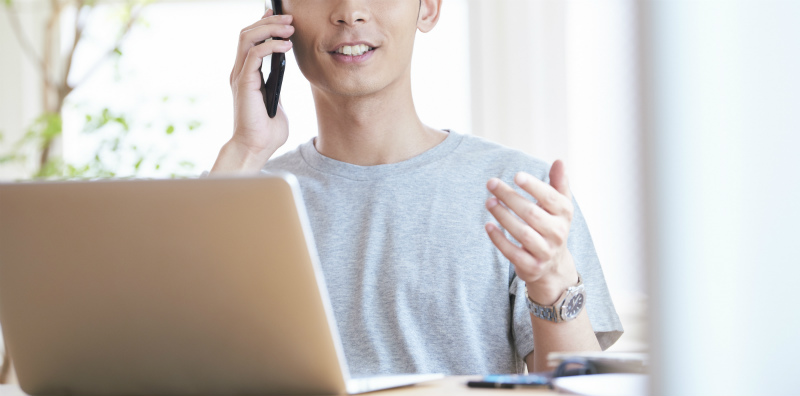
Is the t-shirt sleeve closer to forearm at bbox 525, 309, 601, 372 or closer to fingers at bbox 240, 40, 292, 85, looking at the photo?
forearm at bbox 525, 309, 601, 372

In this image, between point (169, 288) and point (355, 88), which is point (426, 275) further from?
point (169, 288)

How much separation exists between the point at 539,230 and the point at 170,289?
447 millimetres

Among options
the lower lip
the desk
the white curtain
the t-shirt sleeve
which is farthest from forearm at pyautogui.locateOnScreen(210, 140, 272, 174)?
the white curtain

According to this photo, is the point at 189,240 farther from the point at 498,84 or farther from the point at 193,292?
the point at 498,84

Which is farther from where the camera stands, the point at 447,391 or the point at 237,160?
the point at 237,160

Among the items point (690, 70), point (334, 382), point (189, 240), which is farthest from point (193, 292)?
point (690, 70)

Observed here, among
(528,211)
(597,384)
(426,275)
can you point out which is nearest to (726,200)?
(597,384)

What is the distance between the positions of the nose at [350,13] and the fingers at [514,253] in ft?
2.31

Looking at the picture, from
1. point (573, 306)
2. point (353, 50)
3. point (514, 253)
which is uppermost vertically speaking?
point (353, 50)

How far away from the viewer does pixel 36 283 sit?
72 cm

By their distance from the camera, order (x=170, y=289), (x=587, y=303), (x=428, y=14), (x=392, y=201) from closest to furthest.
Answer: (x=170, y=289), (x=587, y=303), (x=392, y=201), (x=428, y=14)

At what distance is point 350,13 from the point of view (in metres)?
1.46

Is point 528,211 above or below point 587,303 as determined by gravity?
above

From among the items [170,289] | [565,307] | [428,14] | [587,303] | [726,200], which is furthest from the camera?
[428,14]
